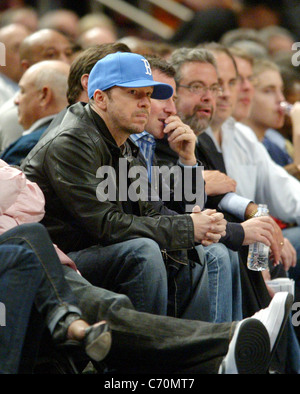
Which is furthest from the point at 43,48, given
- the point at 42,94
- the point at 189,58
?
the point at 189,58

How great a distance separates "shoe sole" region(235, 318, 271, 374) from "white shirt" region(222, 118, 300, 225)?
6.52ft

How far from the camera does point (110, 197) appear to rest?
354 cm

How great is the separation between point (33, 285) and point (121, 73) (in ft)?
Answer: 3.52

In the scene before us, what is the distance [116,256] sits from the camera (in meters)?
3.39

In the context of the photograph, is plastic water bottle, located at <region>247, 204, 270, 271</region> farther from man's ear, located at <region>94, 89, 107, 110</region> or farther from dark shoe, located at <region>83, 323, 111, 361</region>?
dark shoe, located at <region>83, 323, 111, 361</region>

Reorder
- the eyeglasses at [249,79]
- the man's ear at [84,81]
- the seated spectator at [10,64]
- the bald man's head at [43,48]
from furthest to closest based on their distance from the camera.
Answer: the seated spectator at [10,64]
the eyeglasses at [249,79]
the bald man's head at [43,48]
the man's ear at [84,81]

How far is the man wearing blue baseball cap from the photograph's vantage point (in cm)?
337

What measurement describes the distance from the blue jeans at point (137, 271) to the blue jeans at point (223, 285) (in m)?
0.43

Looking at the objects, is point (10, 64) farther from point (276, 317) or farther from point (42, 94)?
point (276, 317)

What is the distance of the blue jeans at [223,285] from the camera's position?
12.3ft

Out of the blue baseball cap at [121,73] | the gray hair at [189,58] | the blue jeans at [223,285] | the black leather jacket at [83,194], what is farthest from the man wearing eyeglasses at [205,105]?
the blue baseball cap at [121,73]

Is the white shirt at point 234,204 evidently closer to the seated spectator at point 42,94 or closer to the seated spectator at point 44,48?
the seated spectator at point 42,94

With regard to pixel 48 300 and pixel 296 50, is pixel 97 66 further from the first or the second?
pixel 296 50

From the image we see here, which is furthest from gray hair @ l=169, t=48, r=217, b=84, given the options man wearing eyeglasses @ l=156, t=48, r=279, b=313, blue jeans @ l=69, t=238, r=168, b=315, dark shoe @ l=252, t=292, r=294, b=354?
dark shoe @ l=252, t=292, r=294, b=354
